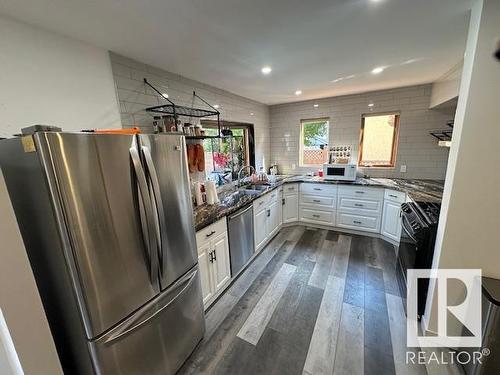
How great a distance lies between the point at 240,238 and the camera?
7.82 feet

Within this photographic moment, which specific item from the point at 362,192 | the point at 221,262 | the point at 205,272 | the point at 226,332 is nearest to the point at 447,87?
the point at 362,192

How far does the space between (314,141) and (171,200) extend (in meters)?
3.40

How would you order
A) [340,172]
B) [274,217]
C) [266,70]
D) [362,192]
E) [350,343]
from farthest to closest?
[340,172], [274,217], [362,192], [266,70], [350,343]

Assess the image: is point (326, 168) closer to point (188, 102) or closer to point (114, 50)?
point (188, 102)

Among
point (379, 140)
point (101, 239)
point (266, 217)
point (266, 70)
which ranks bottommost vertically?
point (266, 217)

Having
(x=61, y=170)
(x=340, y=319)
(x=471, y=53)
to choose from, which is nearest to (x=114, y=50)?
(x=61, y=170)

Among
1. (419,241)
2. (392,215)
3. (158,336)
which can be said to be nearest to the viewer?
(158,336)

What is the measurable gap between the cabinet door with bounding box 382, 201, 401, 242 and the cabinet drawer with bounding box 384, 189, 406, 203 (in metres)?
0.06

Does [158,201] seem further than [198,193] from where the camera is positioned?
No

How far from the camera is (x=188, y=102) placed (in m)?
2.41

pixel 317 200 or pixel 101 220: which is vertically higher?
pixel 101 220

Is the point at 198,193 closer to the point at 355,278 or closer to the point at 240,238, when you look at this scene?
the point at 240,238

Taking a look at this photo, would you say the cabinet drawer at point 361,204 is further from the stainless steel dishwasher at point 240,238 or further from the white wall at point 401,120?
the stainless steel dishwasher at point 240,238

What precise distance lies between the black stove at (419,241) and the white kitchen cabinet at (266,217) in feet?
5.30
